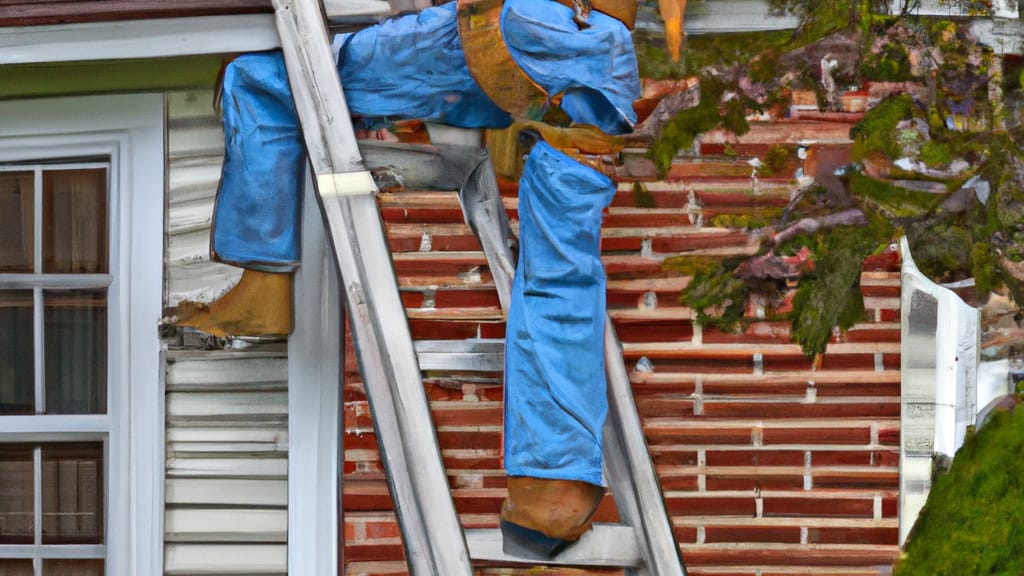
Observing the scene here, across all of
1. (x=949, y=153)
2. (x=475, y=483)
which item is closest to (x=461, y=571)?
(x=475, y=483)

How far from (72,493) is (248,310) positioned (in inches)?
32.1

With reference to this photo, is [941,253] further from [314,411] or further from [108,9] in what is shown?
[108,9]

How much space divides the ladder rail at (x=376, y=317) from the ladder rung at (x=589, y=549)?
6.4 inches

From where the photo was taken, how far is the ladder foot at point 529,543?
8.11ft

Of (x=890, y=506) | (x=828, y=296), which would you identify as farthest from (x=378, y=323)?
(x=890, y=506)

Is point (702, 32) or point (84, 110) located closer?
point (702, 32)

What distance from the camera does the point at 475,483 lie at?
9.19 feet

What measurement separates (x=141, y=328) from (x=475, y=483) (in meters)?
1.01

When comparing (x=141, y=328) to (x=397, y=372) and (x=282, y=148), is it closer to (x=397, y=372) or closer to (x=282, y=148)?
(x=282, y=148)

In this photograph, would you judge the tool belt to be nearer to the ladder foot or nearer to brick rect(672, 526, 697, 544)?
the ladder foot

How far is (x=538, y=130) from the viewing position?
2.44 meters

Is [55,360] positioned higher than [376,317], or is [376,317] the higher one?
[376,317]

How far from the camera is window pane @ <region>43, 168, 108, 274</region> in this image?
9.68 feet

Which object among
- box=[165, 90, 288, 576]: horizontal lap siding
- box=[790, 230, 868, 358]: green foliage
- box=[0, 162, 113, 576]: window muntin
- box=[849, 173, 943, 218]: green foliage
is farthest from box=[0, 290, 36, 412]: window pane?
box=[849, 173, 943, 218]: green foliage
